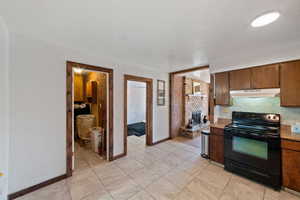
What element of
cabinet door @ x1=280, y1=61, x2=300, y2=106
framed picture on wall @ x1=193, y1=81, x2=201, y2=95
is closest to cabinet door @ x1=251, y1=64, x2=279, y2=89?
cabinet door @ x1=280, y1=61, x2=300, y2=106

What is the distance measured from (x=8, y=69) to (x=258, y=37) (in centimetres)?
379

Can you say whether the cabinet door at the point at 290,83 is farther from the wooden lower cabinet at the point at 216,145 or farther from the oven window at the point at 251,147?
the wooden lower cabinet at the point at 216,145

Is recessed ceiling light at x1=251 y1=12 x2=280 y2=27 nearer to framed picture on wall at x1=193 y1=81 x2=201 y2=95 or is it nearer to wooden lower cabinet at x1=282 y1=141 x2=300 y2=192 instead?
wooden lower cabinet at x1=282 y1=141 x2=300 y2=192

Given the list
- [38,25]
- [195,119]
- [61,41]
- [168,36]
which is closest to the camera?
[38,25]

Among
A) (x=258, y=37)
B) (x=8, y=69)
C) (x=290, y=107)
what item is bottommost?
(x=290, y=107)

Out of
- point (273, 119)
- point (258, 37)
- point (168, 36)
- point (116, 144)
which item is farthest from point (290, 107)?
point (116, 144)

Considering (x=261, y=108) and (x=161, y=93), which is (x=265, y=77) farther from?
(x=161, y=93)

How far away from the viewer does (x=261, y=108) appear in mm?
2570

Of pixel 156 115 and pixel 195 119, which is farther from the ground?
pixel 156 115

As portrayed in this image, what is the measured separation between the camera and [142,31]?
178 centimetres

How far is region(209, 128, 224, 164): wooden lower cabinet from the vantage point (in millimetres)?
2598

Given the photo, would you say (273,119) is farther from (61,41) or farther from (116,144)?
(61,41)

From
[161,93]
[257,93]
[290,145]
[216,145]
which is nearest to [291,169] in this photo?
[290,145]

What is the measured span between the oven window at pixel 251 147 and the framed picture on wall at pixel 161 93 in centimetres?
222
